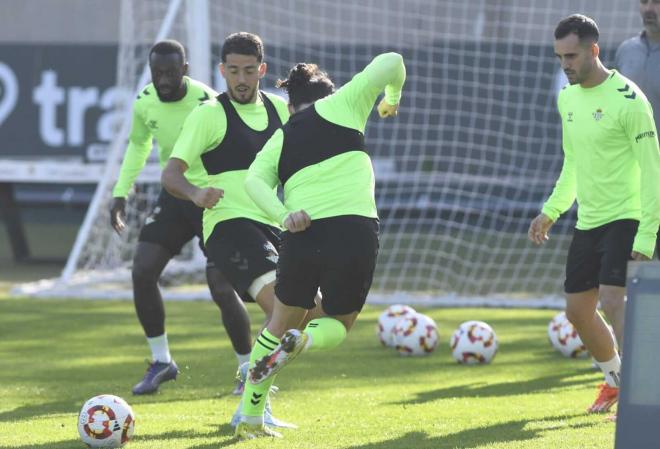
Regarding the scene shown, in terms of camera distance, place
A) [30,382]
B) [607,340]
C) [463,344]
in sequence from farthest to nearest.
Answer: [463,344] < [30,382] < [607,340]

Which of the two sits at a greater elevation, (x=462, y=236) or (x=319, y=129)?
(x=319, y=129)

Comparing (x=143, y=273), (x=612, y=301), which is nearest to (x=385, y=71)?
(x=612, y=301)

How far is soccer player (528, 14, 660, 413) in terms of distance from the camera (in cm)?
627

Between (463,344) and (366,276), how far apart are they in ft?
10.4

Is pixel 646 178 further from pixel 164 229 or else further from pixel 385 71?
pixel 164 229

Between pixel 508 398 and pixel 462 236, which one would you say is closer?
pixel 508 398

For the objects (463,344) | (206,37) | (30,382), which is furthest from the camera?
(206,37)

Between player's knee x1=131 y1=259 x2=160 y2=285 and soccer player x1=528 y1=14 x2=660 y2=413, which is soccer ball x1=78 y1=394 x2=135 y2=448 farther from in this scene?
soccer player x1=528 y1=14 x2=660 y2=413

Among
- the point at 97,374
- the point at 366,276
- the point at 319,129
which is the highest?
the point at 319,129

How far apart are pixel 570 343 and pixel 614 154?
2927 millimetres

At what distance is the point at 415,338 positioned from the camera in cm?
932

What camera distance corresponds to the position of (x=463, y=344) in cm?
893

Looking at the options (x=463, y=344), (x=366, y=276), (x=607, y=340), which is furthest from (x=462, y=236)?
(x=366, y=276)

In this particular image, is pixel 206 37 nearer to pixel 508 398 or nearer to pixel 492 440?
pixel 508 398
